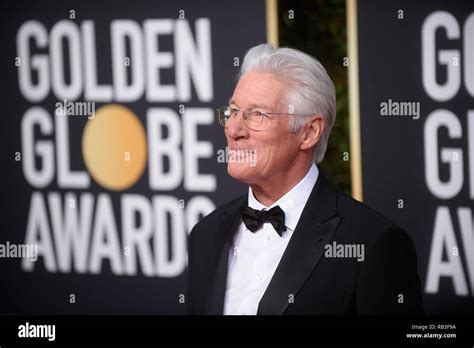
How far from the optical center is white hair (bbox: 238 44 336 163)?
3178mm

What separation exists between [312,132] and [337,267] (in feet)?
1.69

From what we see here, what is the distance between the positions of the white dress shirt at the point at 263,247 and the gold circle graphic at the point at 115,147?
53 centimetres

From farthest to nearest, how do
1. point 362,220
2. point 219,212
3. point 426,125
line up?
1. point 219,212
2. point 426,125
3. point 362,220

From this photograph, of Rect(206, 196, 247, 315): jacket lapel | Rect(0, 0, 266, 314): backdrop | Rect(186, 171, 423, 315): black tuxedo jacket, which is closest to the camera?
Rect(186, 171, 423, 315): black tuxedo jacket

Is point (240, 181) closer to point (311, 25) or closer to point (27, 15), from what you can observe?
point (311, 25)

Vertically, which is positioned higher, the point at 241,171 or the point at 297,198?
the point at 241,171

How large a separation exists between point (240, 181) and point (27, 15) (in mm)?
1108

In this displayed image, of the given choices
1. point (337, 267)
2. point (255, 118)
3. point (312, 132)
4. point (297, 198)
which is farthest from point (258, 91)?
point (337, 267)

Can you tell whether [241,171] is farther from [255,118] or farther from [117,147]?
[117,147]

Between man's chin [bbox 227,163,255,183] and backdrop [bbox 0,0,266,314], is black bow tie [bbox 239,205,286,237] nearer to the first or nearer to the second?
man's chin [bbox 227,163,255,183]

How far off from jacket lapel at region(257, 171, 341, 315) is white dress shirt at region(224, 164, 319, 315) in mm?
33

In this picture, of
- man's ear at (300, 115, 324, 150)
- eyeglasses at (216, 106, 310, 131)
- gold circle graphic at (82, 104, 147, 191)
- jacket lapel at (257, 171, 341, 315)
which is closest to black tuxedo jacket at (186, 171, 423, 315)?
jacket lapel at (257, 171, 341, 315)

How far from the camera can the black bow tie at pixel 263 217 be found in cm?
320

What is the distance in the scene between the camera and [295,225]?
3.24 metres
